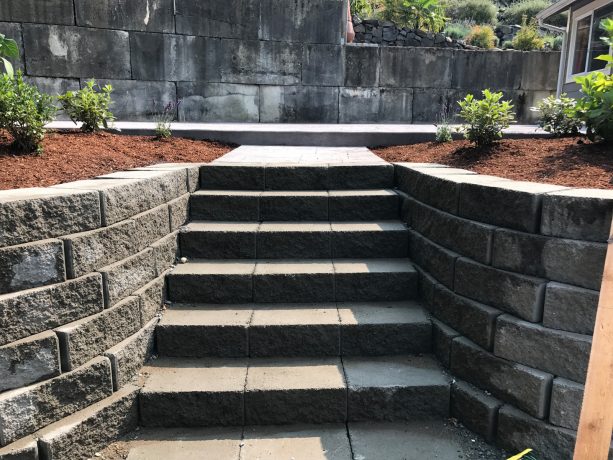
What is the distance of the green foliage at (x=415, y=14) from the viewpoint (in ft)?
55.2

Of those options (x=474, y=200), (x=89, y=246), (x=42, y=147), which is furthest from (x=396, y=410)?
(x=42, y=147)

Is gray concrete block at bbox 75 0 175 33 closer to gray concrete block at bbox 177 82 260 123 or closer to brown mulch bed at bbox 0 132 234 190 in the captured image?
gray concrete block at bbox 177 82 260 123

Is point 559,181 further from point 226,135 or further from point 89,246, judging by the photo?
point 226,135

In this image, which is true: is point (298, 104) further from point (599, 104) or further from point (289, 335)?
point (289, 335)

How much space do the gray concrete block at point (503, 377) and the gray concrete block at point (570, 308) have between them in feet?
0.92

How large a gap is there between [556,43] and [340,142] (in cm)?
1535

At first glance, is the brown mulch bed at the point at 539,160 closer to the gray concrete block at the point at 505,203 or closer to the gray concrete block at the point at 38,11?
the gray concrete block at the point at 505,203

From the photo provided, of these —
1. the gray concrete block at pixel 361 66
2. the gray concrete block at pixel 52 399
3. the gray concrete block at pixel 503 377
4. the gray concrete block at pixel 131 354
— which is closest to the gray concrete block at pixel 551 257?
the gray concrete block at pixel 503 377

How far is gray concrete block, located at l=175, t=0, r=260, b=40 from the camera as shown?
9.09 meters

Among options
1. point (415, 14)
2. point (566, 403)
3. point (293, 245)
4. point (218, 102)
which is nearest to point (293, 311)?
point (293, 245)

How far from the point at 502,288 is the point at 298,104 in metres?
7.92

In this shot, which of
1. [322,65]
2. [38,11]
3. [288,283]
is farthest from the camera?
[322,65]

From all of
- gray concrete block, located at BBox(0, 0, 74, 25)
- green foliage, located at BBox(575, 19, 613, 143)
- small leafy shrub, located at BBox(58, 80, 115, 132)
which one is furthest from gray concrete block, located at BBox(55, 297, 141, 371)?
gray concrete block, located at BBox(0, 0, 74, 25)

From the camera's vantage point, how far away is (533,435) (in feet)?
7.84
